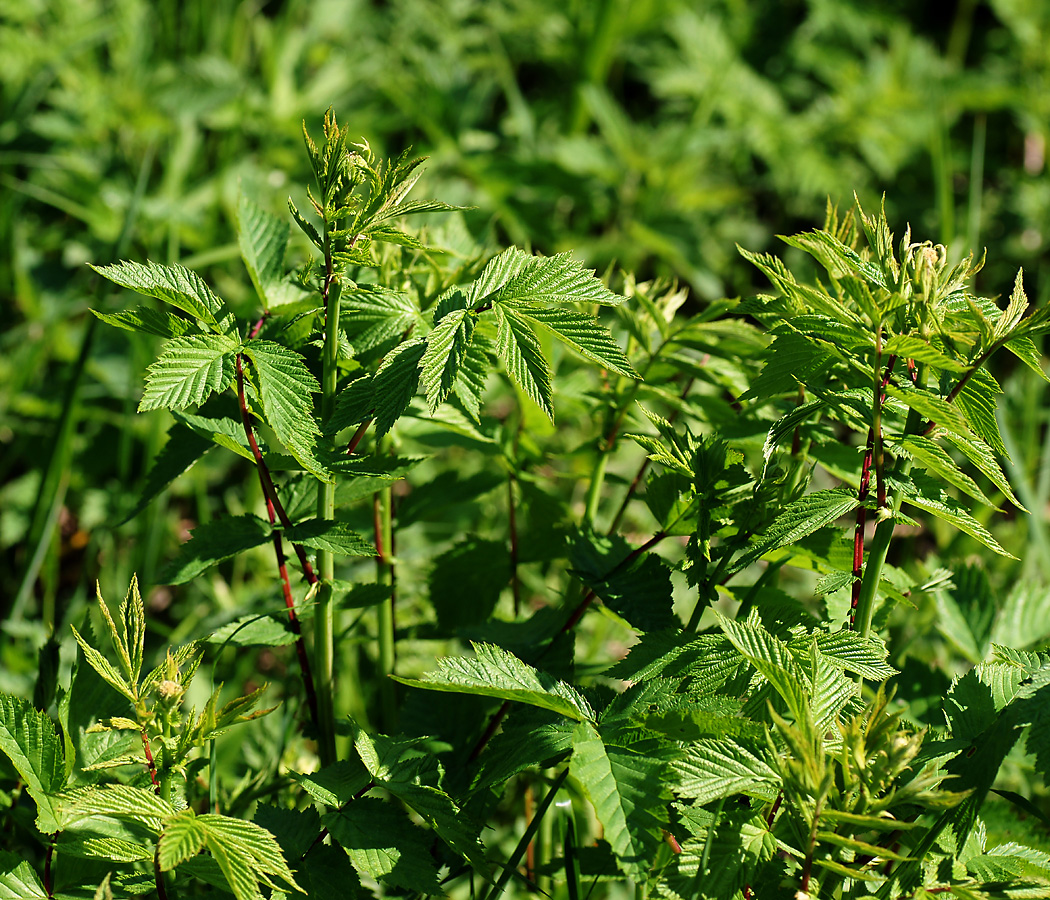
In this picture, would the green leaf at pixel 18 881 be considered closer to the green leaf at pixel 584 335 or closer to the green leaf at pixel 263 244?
the green leaf at pixel 263 244

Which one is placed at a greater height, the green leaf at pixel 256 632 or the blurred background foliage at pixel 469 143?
the blurred background foliage at pixel 469 143

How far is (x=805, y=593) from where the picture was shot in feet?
8.74

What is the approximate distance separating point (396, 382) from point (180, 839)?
51cm

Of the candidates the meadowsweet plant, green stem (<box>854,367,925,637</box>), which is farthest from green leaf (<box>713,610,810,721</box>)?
green stem (<box>854,367,925,637</box>)

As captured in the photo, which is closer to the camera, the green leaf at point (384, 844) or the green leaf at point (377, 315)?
the green leaf at point (384, 844)

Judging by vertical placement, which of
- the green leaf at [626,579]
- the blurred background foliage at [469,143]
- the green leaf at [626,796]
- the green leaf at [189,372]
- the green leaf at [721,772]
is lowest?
the green leaf at [626,796]

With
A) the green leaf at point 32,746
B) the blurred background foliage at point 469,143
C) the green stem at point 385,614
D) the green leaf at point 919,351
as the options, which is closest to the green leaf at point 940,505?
the green leaf at point 919,351

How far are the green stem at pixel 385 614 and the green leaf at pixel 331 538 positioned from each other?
0.98 ft

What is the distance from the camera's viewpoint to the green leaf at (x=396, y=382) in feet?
3.43

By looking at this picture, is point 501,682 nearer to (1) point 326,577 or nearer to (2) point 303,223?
(1) point 326,577

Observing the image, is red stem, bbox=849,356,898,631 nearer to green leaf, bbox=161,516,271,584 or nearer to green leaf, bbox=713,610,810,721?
green leaf, bbox=713,610,810,721

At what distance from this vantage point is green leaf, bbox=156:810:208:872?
35.4 inches

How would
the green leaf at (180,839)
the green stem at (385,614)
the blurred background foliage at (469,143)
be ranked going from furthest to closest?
the blurred background foliage at (469,143) → the green stem at (385,614) → the green leaf at (180,839)

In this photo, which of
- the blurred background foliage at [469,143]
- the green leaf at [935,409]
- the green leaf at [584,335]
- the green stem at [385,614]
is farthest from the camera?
the blurred background foliage at [469,143]
